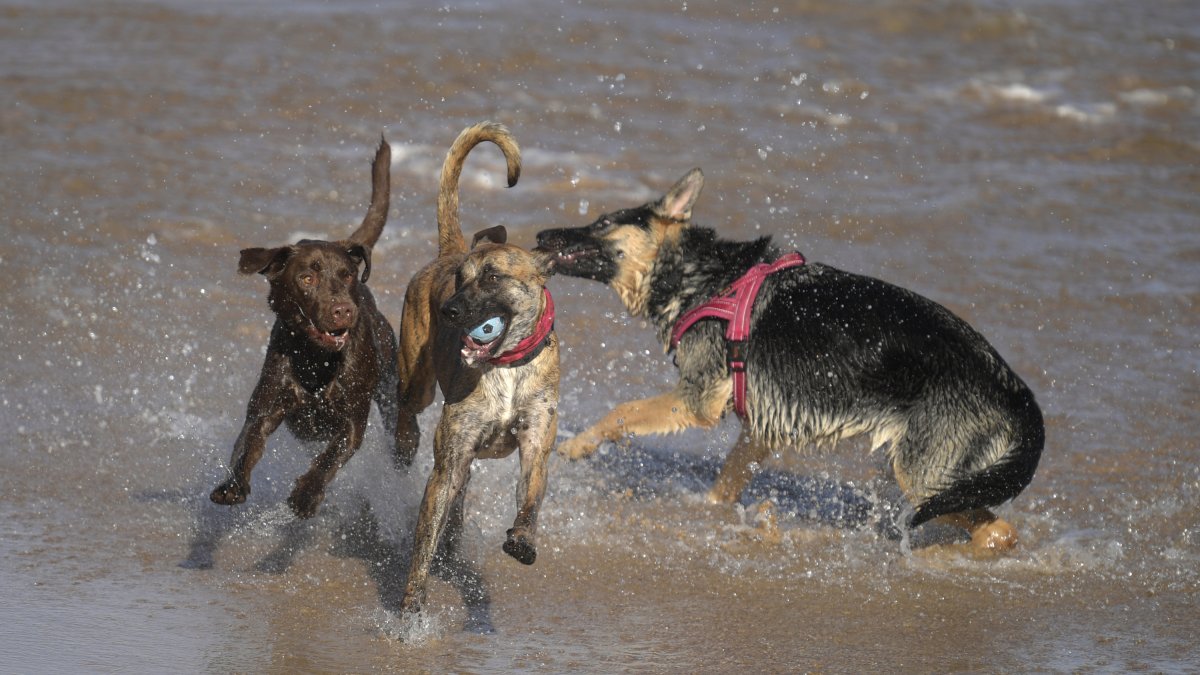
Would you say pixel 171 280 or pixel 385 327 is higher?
pixel 385 327

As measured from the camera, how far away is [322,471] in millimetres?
5859

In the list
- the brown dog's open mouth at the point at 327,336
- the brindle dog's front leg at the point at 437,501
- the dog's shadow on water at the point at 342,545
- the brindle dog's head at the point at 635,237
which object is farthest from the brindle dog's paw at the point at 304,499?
the brindle dog's head at the point at 635,237

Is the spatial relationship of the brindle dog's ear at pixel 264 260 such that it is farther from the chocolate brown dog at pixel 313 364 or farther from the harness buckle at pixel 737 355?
the harness buckle at pixel 737 355

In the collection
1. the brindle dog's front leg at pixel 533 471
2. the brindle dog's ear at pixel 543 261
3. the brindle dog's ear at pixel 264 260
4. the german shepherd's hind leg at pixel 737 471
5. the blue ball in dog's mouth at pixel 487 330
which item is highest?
the brindle dog's ear at pixel 543 261

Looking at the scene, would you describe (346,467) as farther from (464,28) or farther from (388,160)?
(464,28)

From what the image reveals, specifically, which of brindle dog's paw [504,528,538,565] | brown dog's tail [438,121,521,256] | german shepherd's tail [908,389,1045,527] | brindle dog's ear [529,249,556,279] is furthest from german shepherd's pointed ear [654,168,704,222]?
brindle dog's paw [504,528,538,565]

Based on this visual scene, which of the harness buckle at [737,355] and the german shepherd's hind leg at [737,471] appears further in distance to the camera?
the german shepherd's hind leg at [737,471]

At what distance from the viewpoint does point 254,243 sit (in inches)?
406

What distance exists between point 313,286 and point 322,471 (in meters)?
0.79

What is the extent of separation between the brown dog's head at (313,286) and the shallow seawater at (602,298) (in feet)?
3.26

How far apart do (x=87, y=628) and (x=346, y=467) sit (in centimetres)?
186

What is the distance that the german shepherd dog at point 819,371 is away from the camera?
6.17m

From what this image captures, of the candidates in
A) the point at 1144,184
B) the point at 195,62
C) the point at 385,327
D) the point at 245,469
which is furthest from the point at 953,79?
the point at 245,469

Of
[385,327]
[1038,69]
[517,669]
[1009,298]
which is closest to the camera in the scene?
[517,669]
